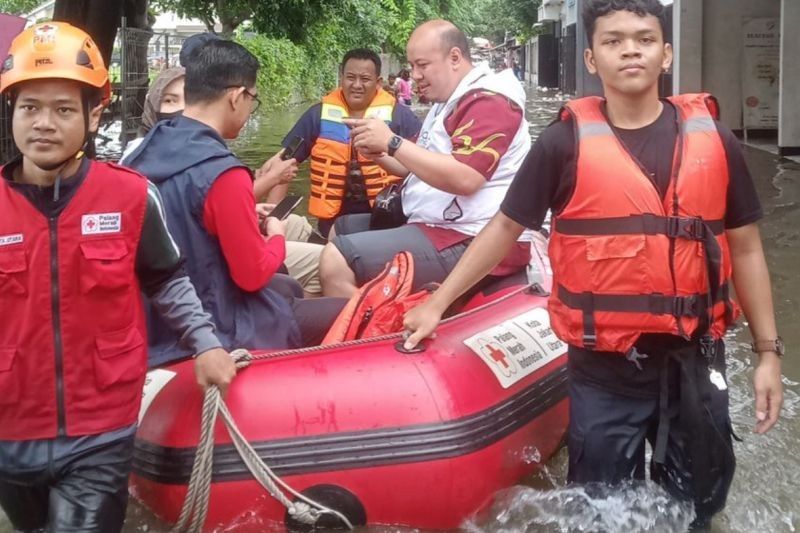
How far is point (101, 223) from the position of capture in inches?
91.2

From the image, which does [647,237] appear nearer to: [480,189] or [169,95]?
[480,189]

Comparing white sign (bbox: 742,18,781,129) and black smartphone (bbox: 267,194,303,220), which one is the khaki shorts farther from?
white sign (bbox: 742,18,781,129)

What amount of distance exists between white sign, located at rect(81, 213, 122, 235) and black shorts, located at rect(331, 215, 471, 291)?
5.02ft

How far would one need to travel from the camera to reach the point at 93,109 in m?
2.36

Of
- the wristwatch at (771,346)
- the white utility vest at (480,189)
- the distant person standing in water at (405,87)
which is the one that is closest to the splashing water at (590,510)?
the wristwatch at (771,346)

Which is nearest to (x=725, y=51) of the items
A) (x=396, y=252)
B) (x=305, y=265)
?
(x=305, y=265)

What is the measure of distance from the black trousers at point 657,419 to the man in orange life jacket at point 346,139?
273cm

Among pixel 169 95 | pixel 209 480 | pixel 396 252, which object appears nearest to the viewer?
pixel 209 480

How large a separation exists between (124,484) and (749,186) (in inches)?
70.5

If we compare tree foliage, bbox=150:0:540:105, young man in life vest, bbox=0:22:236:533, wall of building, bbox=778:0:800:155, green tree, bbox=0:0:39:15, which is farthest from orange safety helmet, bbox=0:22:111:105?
green tree, bbox=0:0:39:15

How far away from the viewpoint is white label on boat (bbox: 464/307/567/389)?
316cm

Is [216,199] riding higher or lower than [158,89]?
lower

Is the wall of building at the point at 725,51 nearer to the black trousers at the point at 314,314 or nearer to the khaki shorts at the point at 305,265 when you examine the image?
the khaki shorts at the point at 305,265

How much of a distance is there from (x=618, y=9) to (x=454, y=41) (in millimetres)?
1491
